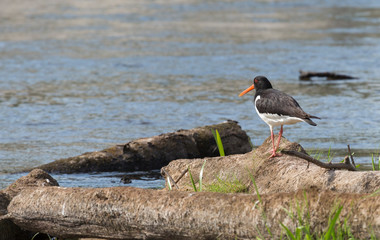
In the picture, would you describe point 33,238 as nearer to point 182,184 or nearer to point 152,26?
point 182,184

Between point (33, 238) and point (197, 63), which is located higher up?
point (33, 238)

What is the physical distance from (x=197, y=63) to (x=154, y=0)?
22.1 m

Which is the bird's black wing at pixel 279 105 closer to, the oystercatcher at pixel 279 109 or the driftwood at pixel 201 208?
the oystercatcher at pixel 279 109

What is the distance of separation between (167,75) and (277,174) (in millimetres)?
11987

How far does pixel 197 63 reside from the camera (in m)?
19.1

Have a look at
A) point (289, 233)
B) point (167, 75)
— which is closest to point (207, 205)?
point (289, 233)

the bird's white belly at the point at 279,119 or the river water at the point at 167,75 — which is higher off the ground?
the bird's white belly at the point at 279,119

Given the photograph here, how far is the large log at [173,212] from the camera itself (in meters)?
4.28

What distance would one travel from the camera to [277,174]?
564cm

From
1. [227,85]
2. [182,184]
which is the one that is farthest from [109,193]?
[227,85]

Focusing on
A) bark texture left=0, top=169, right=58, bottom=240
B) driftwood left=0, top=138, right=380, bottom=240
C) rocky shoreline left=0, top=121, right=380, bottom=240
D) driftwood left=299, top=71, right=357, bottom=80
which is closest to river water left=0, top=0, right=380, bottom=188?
driftwood left=299, top=71, right=357, bottom=80

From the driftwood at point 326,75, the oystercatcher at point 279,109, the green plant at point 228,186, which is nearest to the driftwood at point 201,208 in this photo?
the green plant at point 228,186

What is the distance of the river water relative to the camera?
11.1 meters

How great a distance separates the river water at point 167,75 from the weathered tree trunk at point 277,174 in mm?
1792
